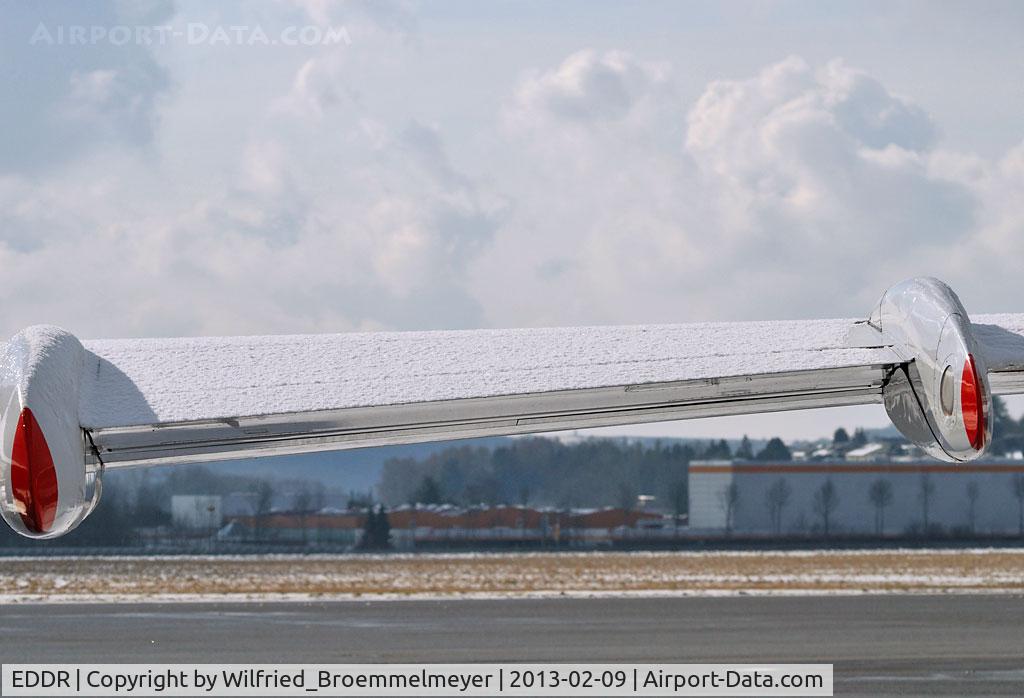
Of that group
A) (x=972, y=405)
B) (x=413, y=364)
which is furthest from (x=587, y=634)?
(x=972, y=405)

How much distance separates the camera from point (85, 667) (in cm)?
1988

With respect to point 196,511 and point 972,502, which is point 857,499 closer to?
point 972,502

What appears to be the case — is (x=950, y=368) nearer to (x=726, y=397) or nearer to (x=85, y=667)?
(x=726, y=397)

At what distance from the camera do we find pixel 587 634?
24047mm

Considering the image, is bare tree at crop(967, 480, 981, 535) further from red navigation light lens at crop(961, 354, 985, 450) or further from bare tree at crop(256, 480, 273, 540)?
red navigation light lens at crop(961, 354, 985, 450)

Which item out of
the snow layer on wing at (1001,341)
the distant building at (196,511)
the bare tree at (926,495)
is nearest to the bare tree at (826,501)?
the bare tree at (926,495)

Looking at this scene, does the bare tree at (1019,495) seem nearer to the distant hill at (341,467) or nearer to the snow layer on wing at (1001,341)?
the distant hill at (341,467)

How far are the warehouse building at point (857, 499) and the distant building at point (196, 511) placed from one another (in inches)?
1348

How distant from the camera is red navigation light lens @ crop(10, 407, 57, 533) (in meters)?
2.44

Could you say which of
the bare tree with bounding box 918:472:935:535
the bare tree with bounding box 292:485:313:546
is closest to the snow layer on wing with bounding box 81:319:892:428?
the bare tree with bounding box 292:485:313:546

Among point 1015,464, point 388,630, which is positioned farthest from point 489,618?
point 1015,464

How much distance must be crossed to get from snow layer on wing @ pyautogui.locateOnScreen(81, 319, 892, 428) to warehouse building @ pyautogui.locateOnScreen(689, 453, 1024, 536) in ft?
293

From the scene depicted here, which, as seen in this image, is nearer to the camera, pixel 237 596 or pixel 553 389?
pixel 553 389

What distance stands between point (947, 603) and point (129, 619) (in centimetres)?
1983
